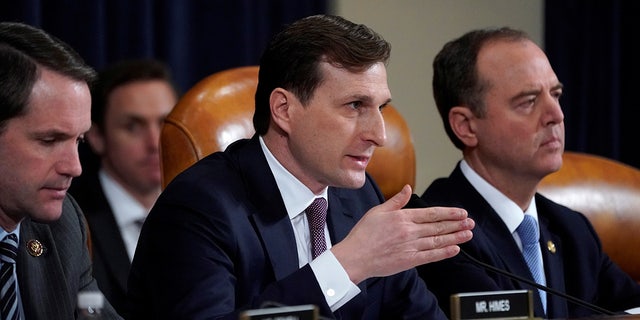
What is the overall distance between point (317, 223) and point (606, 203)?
1363mm

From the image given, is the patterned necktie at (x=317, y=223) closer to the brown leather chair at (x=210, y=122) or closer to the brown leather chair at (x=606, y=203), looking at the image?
the brown leather chair at (x=210, y=122)

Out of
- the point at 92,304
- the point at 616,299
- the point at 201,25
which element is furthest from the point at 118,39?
the point at 92,304

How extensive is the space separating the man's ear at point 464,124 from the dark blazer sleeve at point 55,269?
3.72 feet

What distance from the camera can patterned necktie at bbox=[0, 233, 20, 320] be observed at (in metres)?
2.00

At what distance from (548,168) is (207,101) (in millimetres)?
935

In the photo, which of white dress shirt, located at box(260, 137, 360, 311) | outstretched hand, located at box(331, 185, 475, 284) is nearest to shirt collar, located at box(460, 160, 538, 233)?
white dress shirt, located at box(260, 137, 360, 311)

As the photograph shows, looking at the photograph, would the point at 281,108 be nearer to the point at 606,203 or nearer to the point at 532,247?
the point at 532,247

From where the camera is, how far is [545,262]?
2.71 meters

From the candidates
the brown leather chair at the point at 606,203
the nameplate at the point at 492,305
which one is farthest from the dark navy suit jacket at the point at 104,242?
the nameplate at the point at 492,305

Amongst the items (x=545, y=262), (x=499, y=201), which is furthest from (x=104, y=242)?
(x=545, y=262)

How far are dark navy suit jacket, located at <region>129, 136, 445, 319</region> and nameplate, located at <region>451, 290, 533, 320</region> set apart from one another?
1.22 feet

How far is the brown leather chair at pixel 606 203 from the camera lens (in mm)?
3238

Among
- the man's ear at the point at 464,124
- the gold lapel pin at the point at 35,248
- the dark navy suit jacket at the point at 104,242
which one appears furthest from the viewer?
the dark navy suit jacket at the point at 104,242

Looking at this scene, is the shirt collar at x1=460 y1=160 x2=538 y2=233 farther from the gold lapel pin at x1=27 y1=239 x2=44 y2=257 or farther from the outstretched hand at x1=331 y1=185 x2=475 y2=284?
the gold lapel pin at x1=27 y1=239 x2=44 y2=257
